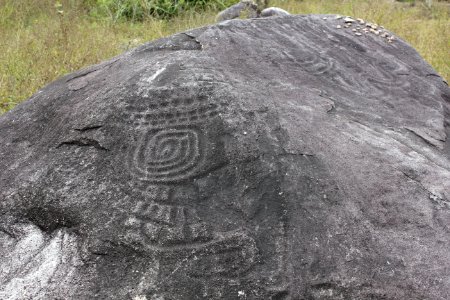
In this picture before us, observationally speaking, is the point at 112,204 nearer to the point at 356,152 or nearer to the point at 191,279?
the point at 191,279

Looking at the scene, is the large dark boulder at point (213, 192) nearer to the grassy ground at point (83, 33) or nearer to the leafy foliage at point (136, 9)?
the grassy ground at point (83, 33)

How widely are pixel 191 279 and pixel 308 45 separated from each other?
5.10 ft

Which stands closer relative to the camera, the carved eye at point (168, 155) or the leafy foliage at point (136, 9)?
the carved eye at point (168, 155)

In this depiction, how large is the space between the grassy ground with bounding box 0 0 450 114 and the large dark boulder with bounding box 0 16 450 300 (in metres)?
2.16

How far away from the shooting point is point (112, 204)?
5.97ft

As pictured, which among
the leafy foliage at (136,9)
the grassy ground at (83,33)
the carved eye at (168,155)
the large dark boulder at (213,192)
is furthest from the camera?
the leafy foliage at (136,9)

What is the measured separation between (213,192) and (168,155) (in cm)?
22

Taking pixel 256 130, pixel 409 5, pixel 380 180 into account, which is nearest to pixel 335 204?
pixel 380 180

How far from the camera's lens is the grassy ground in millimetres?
4465

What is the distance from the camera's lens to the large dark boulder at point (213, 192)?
5.65ft

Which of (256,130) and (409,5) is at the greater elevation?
(256,130)

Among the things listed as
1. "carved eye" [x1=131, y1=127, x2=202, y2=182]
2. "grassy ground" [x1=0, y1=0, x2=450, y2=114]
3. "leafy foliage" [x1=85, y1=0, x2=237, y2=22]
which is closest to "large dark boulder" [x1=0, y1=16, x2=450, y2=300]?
"carved eye" [x1=131, y1=127, x2=202, y2=182]

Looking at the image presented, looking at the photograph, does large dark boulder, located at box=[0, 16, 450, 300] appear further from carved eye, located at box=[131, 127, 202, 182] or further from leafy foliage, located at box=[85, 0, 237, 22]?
leafy foliage, located at box=[85, 0, 237, 22]

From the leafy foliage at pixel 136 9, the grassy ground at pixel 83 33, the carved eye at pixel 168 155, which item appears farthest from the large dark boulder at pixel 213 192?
the leafy foliage at pixel 136 9
